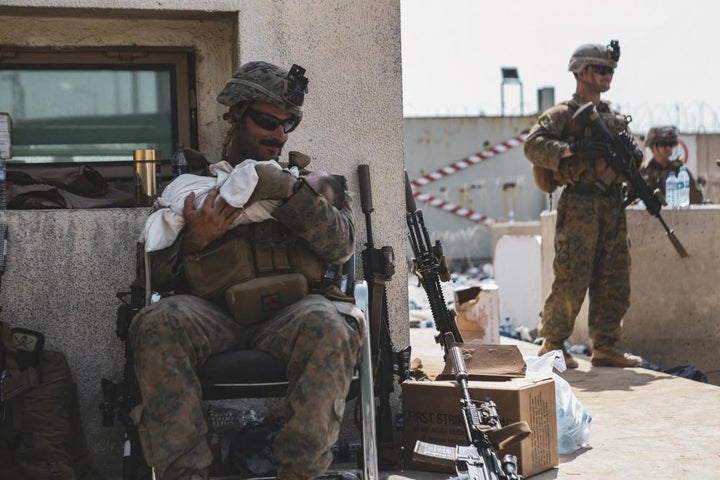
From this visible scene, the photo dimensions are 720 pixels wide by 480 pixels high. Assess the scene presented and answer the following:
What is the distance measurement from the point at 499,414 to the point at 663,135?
21.7ft

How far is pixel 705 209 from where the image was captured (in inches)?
294

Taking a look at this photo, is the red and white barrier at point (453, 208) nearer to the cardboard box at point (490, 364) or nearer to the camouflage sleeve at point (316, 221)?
the cardboard box at point (490, 364)

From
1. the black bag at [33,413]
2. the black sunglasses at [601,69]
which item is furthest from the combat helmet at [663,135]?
the black bag at [33,413]

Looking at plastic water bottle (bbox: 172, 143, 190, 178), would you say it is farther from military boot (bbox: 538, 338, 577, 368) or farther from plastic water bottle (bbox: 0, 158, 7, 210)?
military boot (bbox: 538, 338, 577, 368)

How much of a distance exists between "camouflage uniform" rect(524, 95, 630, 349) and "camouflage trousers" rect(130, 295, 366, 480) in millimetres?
3546

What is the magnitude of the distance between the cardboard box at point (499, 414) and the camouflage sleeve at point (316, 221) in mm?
891

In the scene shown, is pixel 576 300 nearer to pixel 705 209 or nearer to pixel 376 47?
pixel 705 209

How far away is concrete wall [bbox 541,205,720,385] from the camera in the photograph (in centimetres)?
734

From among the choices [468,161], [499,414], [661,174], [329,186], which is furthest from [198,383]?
[468,161]

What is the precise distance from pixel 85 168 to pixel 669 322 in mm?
4813

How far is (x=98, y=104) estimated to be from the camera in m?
4.50

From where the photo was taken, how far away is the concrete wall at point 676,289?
7.34m

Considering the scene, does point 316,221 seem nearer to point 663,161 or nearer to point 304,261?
point 304,261

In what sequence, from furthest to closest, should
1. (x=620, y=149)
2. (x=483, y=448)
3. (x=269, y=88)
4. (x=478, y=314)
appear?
(x=478, y=314) → (x=620, y=149) → (x=269, y=88) → (x=483, y=448)
